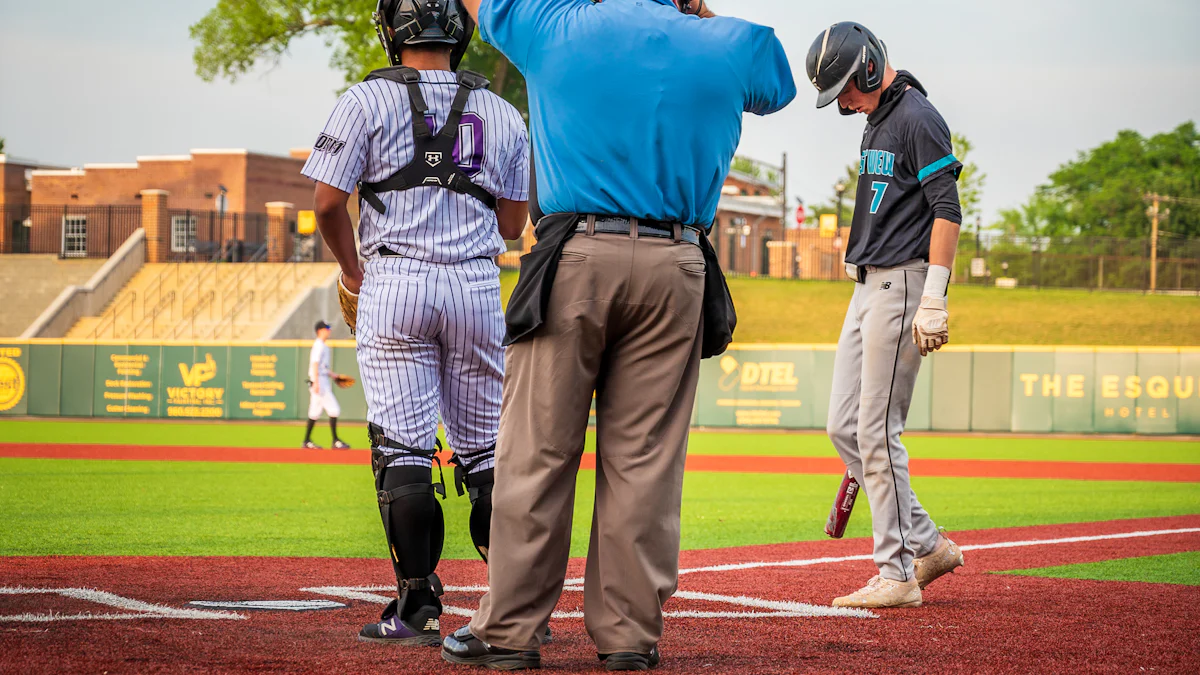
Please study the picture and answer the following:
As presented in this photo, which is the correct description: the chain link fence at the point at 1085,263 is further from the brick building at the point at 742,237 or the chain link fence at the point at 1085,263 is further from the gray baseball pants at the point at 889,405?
the gray baseball pants at the point at 889,405

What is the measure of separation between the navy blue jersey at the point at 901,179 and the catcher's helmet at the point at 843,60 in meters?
0.21

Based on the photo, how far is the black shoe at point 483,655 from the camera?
3.70 meters

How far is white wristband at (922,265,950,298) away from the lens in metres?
5.10

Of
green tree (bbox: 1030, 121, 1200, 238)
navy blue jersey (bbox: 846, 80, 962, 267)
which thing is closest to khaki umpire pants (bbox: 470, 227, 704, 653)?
navy blue jersey (bbox: 846, 80, 962, 267)

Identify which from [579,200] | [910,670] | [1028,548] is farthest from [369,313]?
[1028,548]

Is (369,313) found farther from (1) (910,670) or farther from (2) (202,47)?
(2) (202,47)

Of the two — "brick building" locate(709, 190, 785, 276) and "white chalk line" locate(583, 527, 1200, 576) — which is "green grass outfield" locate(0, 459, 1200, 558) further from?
"brick building" locate(709, 190, 785, 276)

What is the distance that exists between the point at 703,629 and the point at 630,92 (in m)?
2.05

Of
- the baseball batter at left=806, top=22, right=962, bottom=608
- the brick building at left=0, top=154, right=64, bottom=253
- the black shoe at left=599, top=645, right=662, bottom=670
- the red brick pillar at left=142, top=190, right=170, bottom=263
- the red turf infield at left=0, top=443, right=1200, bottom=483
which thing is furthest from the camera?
the brick building at left=0, top=154, right=64, bottom=253

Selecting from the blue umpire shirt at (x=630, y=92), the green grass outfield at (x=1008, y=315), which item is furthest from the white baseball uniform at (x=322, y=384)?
A: the green grass outfield at (x=1008, y=315)

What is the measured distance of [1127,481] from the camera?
578 inches

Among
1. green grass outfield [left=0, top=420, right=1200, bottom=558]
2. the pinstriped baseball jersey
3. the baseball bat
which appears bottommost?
green grass outfield [left=0, top=420, right=1200, bottom=558]

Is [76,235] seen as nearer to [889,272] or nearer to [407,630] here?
[889,272]

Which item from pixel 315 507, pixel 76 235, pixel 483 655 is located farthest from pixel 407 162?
pixel 76 235
